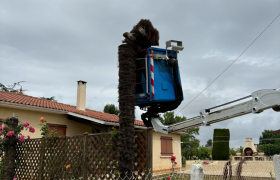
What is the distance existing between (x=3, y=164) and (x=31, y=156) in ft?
3.53

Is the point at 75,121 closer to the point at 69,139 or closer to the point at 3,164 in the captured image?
the point at 3,164

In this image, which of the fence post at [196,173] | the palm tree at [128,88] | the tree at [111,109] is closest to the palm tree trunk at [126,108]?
the palm tree at [128,88]

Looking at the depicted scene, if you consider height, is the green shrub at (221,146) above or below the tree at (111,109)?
below

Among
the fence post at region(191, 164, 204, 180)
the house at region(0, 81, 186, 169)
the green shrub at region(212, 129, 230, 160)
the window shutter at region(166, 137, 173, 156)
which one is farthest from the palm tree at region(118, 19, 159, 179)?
the green shrub at region(212, 129, 230, 160)

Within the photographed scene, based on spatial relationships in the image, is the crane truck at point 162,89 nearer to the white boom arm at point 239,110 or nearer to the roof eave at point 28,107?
the white boom arm at point 239,110

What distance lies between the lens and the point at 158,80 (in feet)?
18.3

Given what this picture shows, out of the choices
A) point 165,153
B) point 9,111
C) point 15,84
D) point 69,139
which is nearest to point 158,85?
point 69,139

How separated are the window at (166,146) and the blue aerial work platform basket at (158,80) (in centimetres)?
1204

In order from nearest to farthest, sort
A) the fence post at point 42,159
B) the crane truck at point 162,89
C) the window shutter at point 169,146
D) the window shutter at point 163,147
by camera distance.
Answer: the crane truck at point 162,89 → the fence post at point 42,159 → the window shutter at point 163,147 → the window shutter at point 169,146

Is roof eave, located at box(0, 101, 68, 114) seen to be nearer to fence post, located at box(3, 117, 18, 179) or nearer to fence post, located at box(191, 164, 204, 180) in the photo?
fence post, located at box(3, 117, 18, 179)

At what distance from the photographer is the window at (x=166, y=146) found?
1744 cm

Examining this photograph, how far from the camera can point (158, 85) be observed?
555 cm

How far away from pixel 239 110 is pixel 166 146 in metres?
13.7

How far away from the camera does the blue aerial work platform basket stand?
546cm
